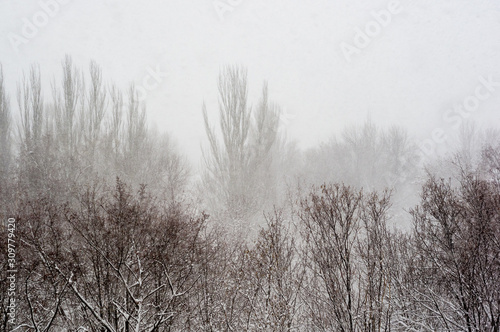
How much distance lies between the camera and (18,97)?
53.6ft

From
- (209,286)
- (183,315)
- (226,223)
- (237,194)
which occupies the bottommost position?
(183,315)

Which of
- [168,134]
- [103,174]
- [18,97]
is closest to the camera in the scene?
[103,174]

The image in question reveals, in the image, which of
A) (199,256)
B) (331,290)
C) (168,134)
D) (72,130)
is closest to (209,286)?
(199,256)

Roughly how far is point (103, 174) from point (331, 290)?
1346cm

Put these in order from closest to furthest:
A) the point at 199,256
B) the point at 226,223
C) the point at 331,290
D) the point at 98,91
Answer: the point at 331,290, the point at 199,256, the point at 226,223, the point at 98,91

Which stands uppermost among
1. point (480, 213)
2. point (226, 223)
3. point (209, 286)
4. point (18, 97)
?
point (18, 97)

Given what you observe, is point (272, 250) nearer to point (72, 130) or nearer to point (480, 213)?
point (480, 213)

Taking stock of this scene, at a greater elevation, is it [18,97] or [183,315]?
[18,97]

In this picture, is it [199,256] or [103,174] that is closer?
[199,256]

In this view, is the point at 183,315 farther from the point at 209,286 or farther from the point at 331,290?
the point at 331,290

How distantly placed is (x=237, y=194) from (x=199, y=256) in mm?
9774

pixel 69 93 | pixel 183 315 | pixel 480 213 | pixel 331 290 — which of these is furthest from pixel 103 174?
pixel 480 213

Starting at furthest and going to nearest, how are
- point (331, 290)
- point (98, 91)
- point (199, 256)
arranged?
point (98, 91)
point (199, 256)
point (331, 290)

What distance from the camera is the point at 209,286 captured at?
234 inches
